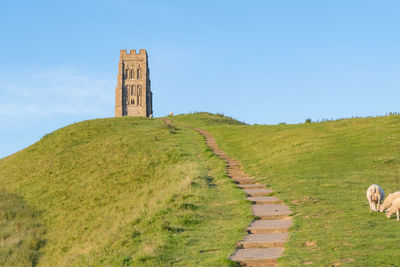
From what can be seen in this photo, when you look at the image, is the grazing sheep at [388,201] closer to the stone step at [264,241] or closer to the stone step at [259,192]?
the stone step at [264,241]

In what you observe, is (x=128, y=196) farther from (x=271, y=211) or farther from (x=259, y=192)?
(x=271, y=211)

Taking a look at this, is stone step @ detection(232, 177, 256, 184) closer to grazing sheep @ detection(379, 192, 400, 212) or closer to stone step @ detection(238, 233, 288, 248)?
grazing sheep @ detection(379, 192, 400, 212)

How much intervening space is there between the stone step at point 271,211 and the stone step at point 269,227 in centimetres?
86

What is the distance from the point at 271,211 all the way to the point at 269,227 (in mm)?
2655

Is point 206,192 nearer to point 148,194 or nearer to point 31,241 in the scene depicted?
point 148,194

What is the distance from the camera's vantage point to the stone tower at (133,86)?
141625 millimetres

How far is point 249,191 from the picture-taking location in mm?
21734

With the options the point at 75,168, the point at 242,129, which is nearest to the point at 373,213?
the point at 75,168

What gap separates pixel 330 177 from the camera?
23.2 m

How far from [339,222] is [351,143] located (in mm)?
17295

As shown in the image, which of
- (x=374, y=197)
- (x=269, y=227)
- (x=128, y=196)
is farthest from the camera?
(x=128, y=196)

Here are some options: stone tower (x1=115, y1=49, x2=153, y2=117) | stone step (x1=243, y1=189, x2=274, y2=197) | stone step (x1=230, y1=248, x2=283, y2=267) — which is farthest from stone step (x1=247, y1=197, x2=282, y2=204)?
stone tower (x1=115, y1=49, x2=153, y2=117)

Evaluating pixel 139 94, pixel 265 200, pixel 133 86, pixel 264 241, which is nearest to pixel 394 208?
pixel 264 241

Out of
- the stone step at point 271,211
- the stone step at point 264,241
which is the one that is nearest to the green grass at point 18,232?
the stone step at point 271,211
